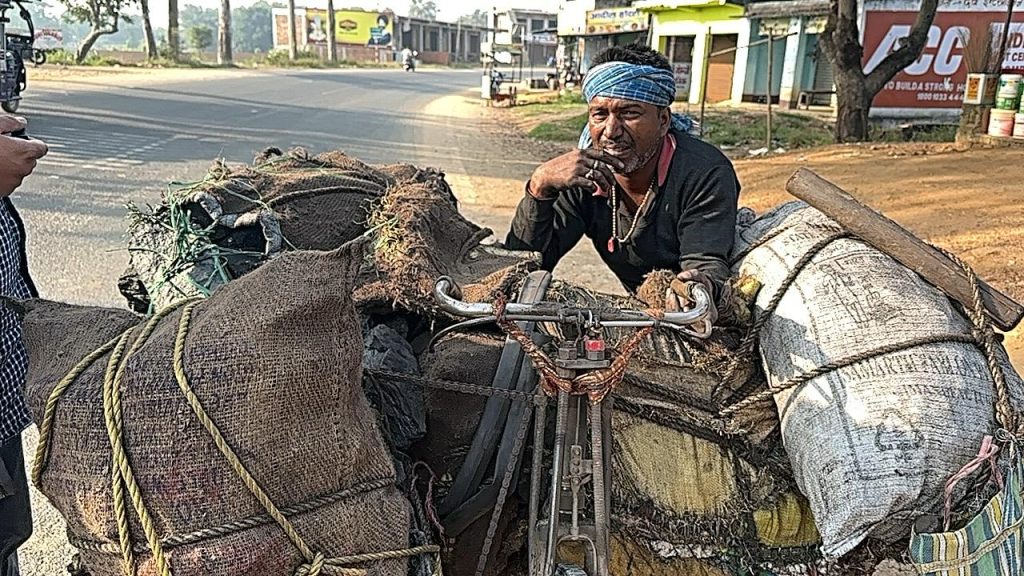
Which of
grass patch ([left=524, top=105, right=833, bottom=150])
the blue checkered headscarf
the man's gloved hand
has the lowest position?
grass patch ([left=524, top=105, right=833, bottom=150])

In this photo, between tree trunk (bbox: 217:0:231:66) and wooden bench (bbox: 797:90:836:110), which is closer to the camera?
wooden bench (bbox: 797:90:836:110)

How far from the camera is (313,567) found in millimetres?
1479


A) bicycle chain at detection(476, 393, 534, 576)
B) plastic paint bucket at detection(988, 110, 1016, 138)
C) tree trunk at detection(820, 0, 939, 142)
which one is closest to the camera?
bicycle chain at detection(476, 393, 534, 576)

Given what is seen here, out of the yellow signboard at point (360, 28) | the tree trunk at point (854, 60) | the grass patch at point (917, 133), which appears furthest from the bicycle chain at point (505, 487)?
the yellow signboard at point (360, 28)

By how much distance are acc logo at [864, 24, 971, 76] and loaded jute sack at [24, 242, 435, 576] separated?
1831cm

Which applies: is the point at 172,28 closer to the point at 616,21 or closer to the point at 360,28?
the point at 616,21

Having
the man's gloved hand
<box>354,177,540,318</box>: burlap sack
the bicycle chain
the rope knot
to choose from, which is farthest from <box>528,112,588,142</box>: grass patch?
the rope knot

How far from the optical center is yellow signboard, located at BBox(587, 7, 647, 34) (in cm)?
2843

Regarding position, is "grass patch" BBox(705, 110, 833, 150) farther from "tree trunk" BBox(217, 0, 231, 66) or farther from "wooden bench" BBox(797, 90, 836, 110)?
"tree trunk" BBox(217, 0, 231, 66)

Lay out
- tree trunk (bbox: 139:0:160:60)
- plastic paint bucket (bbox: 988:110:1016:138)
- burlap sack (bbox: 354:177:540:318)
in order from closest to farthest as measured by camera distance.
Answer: burlap sack (bbox: 354:177:540:318), plastic paint bucket (bbox: 988:110:1016:138), tree trunk (bbox: 139:0:160:60)

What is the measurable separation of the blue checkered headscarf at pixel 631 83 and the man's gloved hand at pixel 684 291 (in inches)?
30.9

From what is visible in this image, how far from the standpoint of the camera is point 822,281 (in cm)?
205

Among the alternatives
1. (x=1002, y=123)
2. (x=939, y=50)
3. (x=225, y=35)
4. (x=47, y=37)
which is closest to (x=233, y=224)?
(x=1002, y=123)

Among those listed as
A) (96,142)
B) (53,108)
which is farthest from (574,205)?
(53,108)
